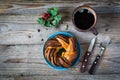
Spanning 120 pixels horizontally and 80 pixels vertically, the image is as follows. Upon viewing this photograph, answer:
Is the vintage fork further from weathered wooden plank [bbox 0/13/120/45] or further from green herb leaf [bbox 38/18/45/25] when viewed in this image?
green herb leaf [bbox 38/18/45/25]

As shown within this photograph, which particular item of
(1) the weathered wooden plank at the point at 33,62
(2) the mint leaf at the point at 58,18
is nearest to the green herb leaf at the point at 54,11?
(2) the mint leaf at the point at 58,18

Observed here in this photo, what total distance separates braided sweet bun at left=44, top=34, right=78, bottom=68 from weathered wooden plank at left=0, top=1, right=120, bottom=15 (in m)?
0.12

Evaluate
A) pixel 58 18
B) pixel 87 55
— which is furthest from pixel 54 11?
pixel 87 55

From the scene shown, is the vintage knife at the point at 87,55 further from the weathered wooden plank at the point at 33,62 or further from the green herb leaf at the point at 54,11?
the green herb leaf at the point at 54,11

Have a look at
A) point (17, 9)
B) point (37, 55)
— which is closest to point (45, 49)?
point (37, 55)

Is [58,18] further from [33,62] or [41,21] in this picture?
[33,62]

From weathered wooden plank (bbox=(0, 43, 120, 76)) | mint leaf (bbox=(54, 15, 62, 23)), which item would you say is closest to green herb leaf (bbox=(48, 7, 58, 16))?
mint leaf (bbox=(54, 15, 62, 23))

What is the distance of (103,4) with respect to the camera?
100 cm

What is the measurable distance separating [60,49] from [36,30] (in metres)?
0.11

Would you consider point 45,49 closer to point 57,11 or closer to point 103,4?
point 57,11

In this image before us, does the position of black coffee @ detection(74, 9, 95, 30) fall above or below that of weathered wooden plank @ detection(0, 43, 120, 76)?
above

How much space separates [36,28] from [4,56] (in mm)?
138

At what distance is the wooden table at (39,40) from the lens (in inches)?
38.9

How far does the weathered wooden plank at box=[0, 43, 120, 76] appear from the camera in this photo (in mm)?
987
